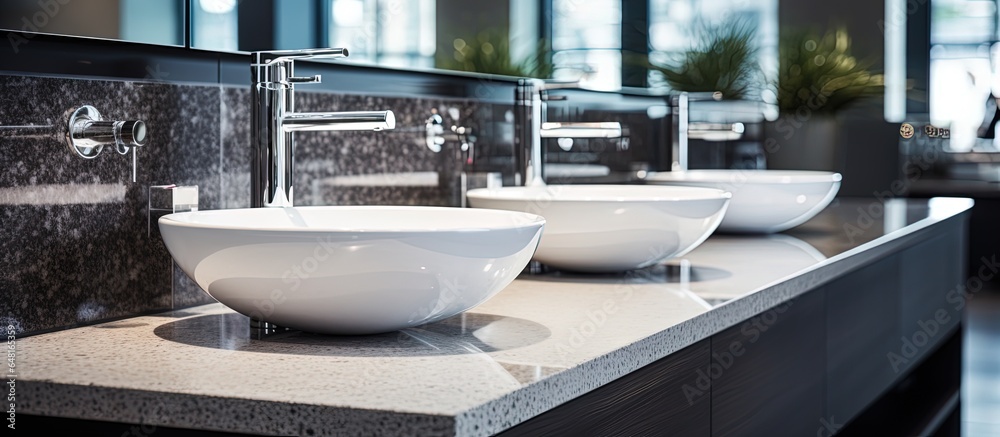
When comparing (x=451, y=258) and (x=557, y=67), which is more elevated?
(x=557, y=67)

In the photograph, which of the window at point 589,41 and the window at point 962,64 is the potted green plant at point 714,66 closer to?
the window at point 589,41

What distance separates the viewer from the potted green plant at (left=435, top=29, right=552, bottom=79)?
5.66ft

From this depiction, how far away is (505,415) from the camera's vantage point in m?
0.73

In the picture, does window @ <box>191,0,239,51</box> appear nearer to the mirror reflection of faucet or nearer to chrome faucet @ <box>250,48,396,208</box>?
chrome faucet @ <box>250,48,396,208</box>

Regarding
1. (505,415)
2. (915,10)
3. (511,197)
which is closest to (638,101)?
(511,197)

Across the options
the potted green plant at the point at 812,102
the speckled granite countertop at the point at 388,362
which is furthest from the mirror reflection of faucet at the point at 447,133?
the potted green plant at the point at 812,102

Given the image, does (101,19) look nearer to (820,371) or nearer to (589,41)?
(820,371)

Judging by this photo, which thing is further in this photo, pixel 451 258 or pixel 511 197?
pixel 511 197

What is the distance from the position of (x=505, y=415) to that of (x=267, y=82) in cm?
54

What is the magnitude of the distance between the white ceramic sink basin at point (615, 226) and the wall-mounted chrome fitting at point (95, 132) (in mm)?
514

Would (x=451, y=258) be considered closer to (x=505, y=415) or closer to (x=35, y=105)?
(x=505, y=415)

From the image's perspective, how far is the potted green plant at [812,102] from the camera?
3467 millimetres

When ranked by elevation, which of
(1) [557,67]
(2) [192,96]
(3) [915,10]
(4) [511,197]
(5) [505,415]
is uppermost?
(3) [915,10]

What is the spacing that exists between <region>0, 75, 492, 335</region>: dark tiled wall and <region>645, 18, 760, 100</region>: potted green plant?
5.76 ft
